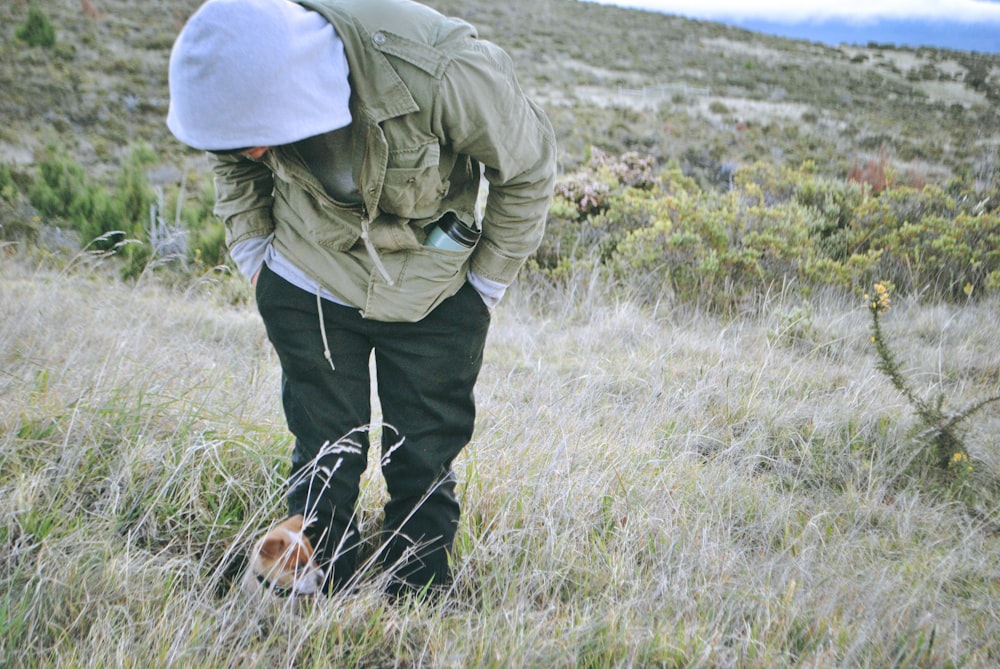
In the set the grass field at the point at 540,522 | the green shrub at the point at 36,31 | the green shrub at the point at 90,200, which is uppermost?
the grass field at the point at 540,522

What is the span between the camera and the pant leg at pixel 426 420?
184 cm

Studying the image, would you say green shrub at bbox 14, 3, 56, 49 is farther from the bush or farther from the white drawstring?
the white drawstring

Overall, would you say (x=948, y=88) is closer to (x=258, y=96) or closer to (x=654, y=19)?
(x=654, y=19)

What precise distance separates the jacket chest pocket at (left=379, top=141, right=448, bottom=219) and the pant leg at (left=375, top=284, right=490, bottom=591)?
0.34 metres

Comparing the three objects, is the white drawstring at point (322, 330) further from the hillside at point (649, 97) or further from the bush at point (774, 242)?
the hillside at point (649, 97)

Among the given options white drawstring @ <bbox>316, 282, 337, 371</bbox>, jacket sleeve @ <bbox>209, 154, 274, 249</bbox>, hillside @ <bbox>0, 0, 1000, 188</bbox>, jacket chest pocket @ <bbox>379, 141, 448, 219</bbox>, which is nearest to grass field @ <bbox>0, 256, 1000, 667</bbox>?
white drawstring @ <bbox>316, 282, 337, 371</bbox>

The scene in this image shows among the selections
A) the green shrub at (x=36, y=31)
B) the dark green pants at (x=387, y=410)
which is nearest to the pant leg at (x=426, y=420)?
the dark green pants at (x=387, y=410)

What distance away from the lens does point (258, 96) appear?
126 cm

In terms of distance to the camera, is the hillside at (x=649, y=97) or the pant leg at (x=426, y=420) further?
the hillside at (x=649, y=97)

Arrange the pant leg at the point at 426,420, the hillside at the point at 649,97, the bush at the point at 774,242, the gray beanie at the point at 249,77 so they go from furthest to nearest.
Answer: the hillside at the point at 649,97 < the bush at the point at 774,242 < the pant leg at the point at 426,420 < the gray beanie at the point at 249,77

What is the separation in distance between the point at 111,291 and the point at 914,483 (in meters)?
4.85

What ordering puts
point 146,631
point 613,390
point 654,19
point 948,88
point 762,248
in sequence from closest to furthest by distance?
point 146,631 < point 613,390 < point 762,248 < point 948,88 < point 654,19

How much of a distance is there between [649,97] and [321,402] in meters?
21.0

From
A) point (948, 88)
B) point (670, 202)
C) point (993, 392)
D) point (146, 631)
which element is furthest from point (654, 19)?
point (146, 631)
